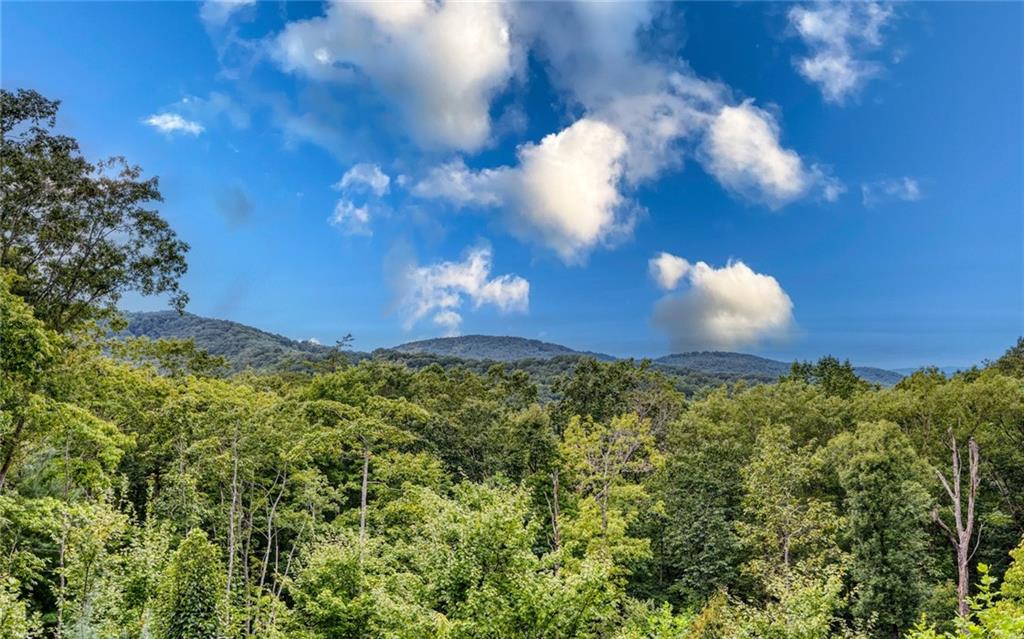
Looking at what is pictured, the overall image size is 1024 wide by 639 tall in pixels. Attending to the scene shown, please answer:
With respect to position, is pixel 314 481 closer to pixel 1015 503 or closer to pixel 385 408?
pixel 385 408

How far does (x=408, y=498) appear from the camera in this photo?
27.1 m

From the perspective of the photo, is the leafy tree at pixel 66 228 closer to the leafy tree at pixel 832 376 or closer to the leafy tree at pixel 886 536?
the leafy tree at pixel 886 536

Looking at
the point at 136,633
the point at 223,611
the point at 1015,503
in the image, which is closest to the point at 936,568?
the point at 1015,503

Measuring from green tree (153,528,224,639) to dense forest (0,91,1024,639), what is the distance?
0.05 metres

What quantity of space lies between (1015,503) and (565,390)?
96.3 ft

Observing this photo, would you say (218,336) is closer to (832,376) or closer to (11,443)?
(832,376)

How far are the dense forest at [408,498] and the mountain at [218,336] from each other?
85781 millimetres

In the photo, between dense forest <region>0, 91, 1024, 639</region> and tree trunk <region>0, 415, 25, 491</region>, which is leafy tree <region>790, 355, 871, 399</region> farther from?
tree trunk <region>0, 415, 25, 491</region>

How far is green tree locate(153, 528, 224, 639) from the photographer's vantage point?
1385 centimetres

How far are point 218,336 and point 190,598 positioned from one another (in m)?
157

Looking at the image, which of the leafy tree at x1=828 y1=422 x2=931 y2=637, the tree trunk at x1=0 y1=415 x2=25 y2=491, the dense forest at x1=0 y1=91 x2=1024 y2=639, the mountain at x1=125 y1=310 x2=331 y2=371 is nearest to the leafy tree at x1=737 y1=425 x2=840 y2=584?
the dense forest at x1=0 y1=91 x2=1024 y2=639

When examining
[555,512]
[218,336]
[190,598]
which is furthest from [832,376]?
[218,336]

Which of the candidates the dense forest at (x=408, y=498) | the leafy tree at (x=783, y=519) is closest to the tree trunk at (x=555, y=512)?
the dense forest at (x=408, y=498)

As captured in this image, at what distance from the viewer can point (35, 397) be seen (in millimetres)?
15047
